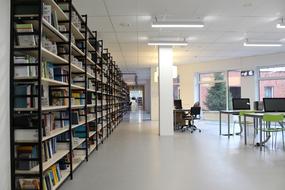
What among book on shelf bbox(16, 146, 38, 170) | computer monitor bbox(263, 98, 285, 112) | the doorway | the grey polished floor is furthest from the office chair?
the doorway

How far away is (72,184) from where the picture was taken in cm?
353

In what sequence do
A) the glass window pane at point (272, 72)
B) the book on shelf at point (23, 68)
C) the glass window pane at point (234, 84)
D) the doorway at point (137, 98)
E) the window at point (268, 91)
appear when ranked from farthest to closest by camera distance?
the doorway at point (137, 98) < the glass window pane at point (234, 84) < the window at point (268, 91) < the glass window pane at point (272, 72) < the book on shelf at point (23, 68)

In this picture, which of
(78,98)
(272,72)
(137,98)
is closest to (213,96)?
(272,72)


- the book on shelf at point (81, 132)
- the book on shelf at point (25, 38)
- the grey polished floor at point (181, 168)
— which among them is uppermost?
the book on shelf at point (25, 38)

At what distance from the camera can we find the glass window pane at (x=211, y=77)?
12.9 metres

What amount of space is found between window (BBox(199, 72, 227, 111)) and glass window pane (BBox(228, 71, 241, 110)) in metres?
0.29

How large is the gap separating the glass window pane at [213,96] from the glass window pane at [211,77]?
0.85 feet

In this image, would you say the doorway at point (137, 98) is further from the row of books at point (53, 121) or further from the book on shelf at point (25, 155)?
the book on shelf at point (25, 155)

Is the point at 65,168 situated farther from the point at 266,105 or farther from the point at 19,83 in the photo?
the point at 266,105

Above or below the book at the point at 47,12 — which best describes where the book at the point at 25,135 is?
below

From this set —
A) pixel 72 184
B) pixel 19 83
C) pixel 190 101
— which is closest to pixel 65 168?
pixel 72 184

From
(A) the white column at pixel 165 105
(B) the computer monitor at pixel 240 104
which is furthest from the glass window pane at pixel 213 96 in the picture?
(A) the white column at pixel 165 105

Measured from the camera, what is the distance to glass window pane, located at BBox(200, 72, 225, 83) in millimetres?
12914

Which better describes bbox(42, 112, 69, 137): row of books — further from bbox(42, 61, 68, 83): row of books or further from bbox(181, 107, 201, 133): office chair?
bbox(181, 107, 201, 133): office chair
